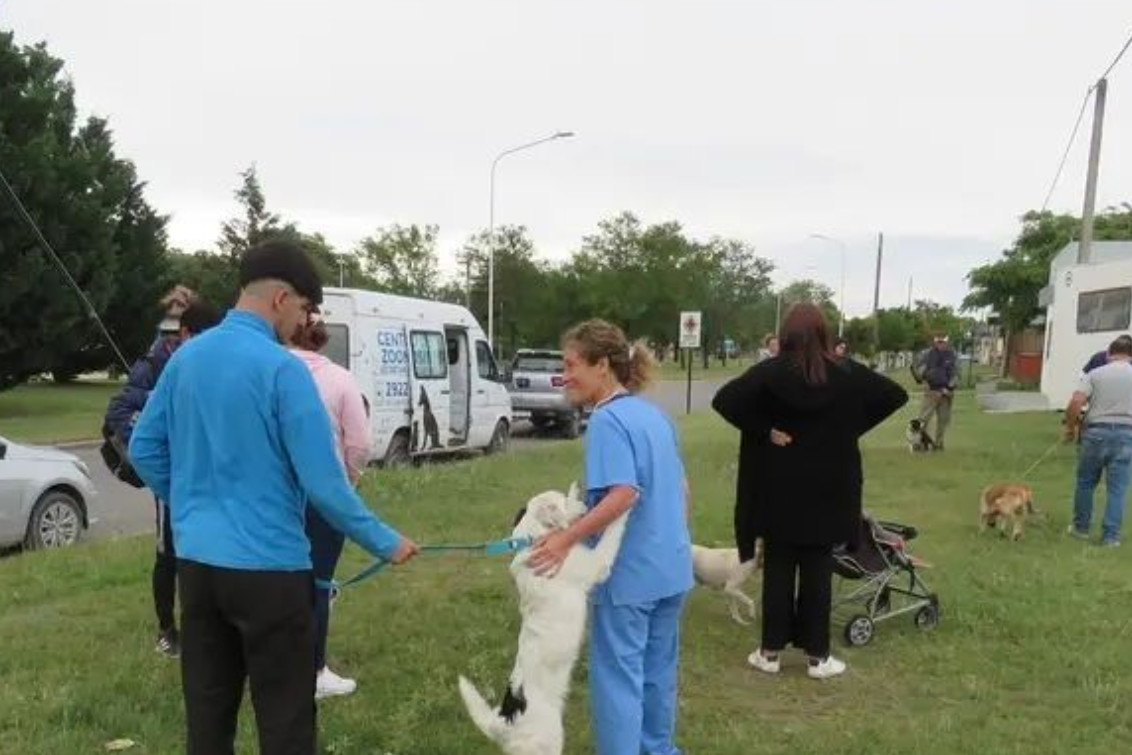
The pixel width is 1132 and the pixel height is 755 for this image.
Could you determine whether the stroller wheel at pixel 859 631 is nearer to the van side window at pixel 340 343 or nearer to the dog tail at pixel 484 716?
the dog tail at pixel 484 716

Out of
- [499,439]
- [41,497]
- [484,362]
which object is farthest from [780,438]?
[499,439]

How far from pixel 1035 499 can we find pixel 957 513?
167cm

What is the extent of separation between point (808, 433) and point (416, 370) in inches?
387

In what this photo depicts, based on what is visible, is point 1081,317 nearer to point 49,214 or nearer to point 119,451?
point 119,451

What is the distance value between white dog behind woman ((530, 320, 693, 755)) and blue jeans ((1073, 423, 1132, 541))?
6.86 meters

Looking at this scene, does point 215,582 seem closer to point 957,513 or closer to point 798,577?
point 798,577

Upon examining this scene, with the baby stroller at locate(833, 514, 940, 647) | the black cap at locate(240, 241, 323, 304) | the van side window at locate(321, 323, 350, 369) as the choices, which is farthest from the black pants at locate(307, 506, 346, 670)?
the van side window at locate(321, 323, 350, 369)

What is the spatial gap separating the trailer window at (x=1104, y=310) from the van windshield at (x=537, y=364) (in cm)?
999

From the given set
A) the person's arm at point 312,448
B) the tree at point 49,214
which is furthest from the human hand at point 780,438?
the tree at point 49,214

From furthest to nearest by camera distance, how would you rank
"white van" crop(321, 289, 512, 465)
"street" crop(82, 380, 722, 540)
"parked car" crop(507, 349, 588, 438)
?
"parked car" crop(507, 349, 588, 438)
"white van" crop(321, 289, 512, 465)
"street" crop(82, 380, 722, 540)

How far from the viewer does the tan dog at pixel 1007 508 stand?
942cm

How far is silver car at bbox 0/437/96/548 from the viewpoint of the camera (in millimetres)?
8477

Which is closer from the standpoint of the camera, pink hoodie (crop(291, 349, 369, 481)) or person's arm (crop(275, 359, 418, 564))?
person's arm (crop(275, 359, 418, 564))

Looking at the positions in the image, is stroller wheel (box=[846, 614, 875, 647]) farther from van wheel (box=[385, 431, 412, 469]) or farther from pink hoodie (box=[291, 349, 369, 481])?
van wheel (box=[385, 431, 412, 469])
